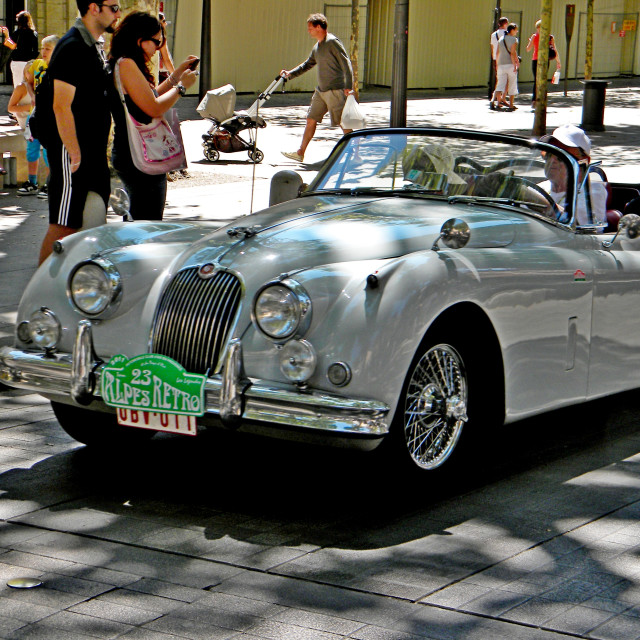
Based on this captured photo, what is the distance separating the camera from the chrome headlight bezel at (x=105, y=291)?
5.42 meters

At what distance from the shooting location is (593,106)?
23.5 meters

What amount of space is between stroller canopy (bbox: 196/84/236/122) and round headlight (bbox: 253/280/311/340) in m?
12.8

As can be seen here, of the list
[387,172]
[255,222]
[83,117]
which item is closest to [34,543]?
[255,222]

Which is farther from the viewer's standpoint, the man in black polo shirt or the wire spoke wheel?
the man in black polo shirt

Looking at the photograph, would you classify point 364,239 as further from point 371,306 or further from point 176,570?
point 176,570

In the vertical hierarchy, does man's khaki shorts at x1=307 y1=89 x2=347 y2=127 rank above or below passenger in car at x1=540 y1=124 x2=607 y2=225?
above

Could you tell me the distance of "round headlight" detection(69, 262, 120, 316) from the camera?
5.43 m

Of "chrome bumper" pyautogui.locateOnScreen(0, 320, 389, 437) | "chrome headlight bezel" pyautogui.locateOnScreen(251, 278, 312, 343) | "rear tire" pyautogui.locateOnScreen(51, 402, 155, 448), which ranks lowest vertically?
"rear tire" pyautogui.locateOnScreen(51, 402, 155, 448)

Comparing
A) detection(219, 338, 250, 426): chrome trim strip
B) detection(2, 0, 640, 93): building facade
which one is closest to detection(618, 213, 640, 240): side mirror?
detection(219, 338, 250, 426): chrome trim strip

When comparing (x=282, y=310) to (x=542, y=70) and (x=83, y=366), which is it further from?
(x=542, y=70)

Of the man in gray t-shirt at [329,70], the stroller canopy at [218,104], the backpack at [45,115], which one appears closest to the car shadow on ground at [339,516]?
the backpack at [45,115]

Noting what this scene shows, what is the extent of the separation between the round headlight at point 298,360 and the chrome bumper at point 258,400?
0.06 metres

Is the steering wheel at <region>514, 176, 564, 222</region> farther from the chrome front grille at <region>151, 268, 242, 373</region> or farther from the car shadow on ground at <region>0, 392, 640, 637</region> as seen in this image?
the chrome front grille at <region>151, 268, 242, 373</region>

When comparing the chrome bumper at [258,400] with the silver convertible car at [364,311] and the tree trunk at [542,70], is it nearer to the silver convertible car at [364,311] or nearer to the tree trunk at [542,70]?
the silver convertible car at [364,311]
